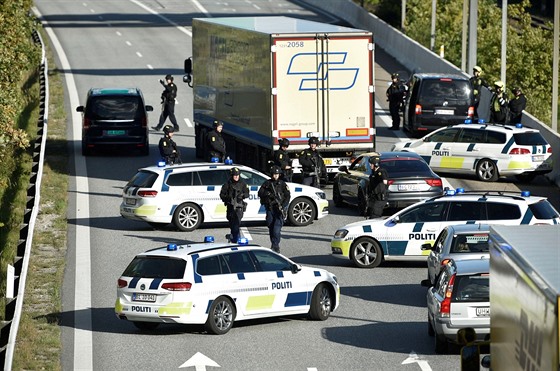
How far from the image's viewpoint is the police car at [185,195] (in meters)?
27.5

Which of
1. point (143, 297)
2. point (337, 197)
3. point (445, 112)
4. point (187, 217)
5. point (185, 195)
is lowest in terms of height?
point (143, 297)

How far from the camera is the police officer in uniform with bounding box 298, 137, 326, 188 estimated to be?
28922 millimetres

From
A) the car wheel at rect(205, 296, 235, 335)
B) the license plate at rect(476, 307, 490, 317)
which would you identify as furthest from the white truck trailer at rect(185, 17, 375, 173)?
the license plate at rect(476, 307, 490, 317)

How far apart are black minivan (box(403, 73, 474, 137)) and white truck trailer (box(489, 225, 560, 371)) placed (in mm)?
30139

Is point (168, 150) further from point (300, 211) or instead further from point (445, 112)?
point (445, 112)

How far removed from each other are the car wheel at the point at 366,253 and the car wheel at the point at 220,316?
5244mm

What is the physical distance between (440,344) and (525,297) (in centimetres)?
1010

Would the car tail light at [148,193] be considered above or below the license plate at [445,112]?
below

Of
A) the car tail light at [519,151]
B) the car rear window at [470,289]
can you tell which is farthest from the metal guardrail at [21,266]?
the car tail light at [519,151]

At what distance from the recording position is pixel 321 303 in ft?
64.6

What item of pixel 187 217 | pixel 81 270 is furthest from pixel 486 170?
pixel 81 270

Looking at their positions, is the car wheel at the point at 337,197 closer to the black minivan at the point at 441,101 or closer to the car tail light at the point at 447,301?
the black minivan at the point at 441,101

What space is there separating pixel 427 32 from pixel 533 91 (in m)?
6.72

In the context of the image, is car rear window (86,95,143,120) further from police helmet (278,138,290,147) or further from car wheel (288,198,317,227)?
car wheel (288,198,317,227)
